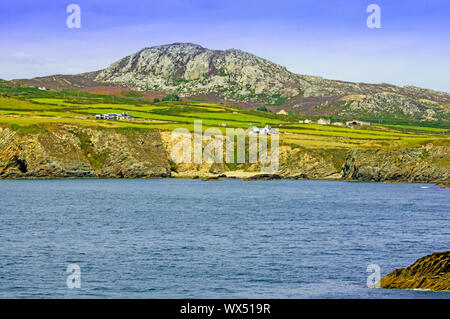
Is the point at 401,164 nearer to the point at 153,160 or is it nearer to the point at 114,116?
the point at 153,160

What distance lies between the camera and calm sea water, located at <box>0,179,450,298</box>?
3612 cm

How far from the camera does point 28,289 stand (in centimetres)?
3506

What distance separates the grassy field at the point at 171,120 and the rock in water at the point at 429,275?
106743mm

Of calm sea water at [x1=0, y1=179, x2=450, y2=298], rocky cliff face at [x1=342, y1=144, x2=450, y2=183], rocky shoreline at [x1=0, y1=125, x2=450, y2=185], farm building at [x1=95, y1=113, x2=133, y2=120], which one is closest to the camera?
calm sea water at [x1=0, y1=179, x2=450, y2=298]

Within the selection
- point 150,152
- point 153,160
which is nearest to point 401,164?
point 153,160

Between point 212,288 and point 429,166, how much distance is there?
111217 mm

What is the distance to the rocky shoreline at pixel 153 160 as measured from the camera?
126000mm

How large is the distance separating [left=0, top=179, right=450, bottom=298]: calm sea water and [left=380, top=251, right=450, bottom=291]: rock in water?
64 cm

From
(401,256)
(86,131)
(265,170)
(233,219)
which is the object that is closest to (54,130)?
(86,131)

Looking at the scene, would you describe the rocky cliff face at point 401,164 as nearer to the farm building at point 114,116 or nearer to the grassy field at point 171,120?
the grassy field at point 171,120

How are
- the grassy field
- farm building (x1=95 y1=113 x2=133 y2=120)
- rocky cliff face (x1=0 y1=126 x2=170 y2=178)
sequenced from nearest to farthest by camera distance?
rocky cliff face (x1=0 y1=126 x2=170 y2=178) → the grassy field → farm building (x1=95 y1=113 x2=133 y2=120)

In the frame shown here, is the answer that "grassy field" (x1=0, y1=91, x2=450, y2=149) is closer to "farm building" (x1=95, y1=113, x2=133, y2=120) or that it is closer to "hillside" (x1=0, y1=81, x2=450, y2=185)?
"hillside" (x1=0, y1=81, x2=450, y2=185)

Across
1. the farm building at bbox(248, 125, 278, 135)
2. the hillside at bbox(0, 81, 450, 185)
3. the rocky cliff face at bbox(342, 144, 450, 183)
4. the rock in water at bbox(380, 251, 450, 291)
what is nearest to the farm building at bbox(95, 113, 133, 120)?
the hillside at bbox(0, 81, 450, 185)
